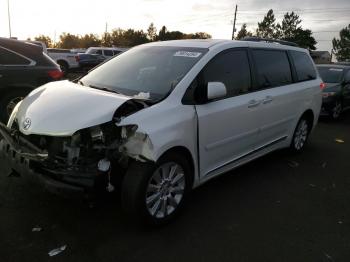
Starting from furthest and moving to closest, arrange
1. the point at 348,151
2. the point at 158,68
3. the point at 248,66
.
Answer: the point at 348,151, the point at 248,66, the point at 158,68

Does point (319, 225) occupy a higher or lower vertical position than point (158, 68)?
lower

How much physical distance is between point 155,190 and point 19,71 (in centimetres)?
394

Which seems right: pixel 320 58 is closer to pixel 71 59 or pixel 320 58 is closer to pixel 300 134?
pixel 71 59

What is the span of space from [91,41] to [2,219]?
92.1 metres

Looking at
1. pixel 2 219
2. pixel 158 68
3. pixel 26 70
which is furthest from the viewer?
pixel 26 70

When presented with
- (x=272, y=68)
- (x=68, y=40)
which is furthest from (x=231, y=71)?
(x=68, y=40)

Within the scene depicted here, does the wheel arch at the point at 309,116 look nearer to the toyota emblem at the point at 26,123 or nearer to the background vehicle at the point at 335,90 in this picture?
the background vehicle at the point at 335,90

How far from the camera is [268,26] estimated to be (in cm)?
6644

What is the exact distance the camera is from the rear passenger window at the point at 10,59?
6147mm

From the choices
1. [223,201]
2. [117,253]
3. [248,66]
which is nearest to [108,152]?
[117,253]

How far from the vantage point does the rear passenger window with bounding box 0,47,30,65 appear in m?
6.15

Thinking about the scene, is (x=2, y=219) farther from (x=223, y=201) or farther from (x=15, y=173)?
(x=223, y=201)

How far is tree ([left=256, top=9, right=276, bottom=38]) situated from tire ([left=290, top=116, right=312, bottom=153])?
6289cm

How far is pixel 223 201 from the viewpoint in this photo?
14.2 ft
